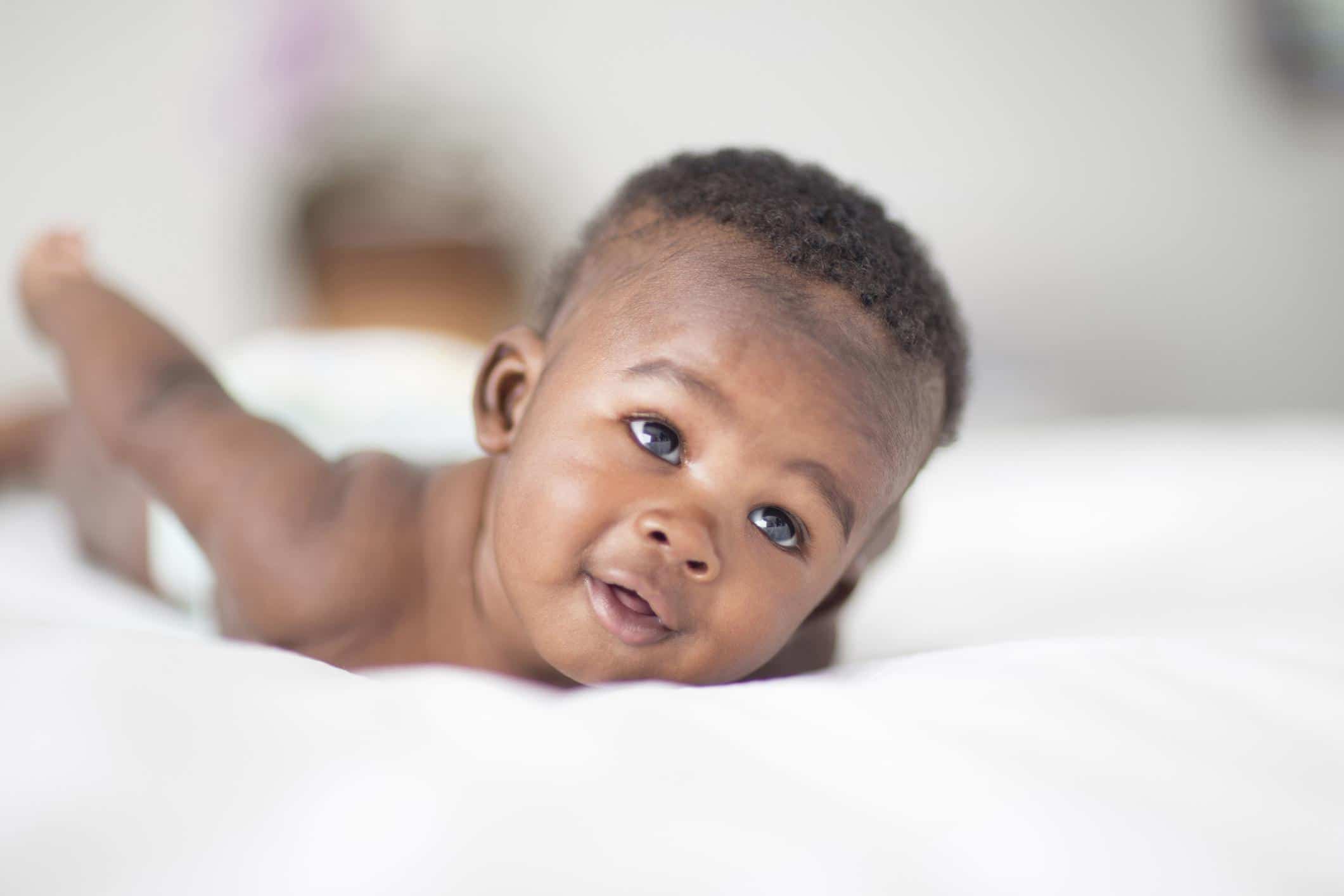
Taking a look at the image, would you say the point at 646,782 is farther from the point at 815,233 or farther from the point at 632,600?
the point at 815,233

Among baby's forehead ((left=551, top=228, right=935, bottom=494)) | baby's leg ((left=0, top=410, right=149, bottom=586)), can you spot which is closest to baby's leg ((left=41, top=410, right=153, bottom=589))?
baby's leg ((left=0, top=410, right=149, bottom=586))

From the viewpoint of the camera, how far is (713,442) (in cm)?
82

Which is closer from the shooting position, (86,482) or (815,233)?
(815,233)

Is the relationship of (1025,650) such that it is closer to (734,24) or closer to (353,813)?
(353,813)

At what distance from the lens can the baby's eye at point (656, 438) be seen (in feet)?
2.77

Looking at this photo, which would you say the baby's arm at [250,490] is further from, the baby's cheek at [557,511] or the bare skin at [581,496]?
the baby's cheek at [557,511]

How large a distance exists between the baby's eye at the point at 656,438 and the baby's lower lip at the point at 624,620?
4.4 inches

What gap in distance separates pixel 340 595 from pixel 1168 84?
2938 mm

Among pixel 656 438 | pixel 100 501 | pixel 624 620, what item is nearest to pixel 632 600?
pixel 624 620

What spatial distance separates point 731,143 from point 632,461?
2282 millimetres

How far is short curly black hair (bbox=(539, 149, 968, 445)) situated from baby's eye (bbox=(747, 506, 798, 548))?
0.61 feet

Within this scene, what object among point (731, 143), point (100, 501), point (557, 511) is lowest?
point (100, 501)

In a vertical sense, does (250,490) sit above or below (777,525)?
below

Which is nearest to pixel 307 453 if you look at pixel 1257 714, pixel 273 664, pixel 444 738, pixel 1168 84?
pixel 273 664
